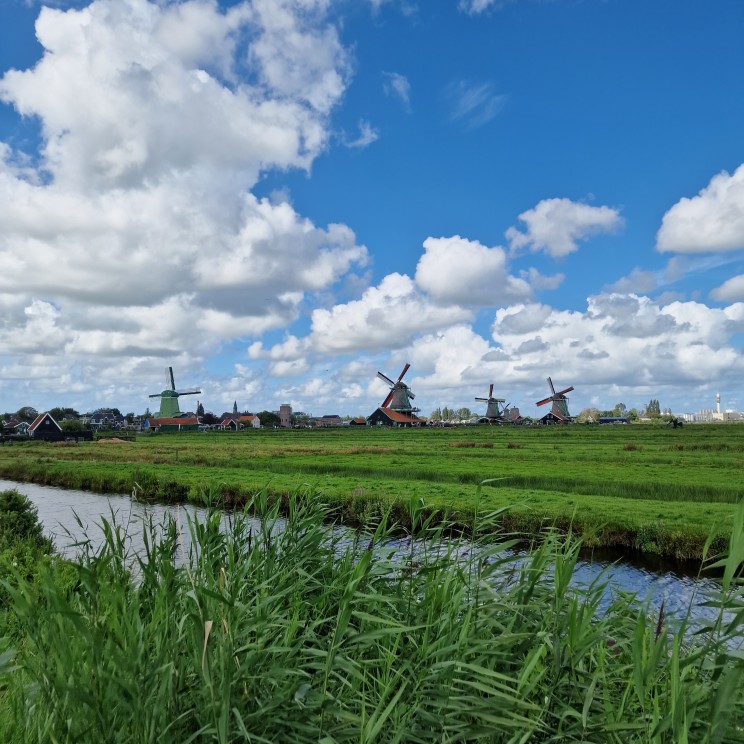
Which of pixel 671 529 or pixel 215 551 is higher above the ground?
pixel 215 551

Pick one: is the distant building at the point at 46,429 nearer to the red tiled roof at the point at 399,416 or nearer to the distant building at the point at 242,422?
the distant building at the point at 242,422

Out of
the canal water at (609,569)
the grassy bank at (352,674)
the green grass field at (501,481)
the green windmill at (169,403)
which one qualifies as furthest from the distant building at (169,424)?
the grassy bank at (352,674)

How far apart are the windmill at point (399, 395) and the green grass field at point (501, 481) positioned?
226 feet

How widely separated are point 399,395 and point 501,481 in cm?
9148

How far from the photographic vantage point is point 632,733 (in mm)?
3189

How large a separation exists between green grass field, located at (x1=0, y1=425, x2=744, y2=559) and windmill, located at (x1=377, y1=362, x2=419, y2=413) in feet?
226

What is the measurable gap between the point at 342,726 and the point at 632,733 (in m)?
1.73

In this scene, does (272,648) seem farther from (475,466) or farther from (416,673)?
(475,466)

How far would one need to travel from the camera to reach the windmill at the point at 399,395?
120m

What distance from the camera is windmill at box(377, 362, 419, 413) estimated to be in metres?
A: 120

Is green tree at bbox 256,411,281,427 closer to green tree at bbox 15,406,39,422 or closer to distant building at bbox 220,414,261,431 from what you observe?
distant building at bbox 220,414,261,431

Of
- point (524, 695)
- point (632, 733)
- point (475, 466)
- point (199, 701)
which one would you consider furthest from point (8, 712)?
point (475, 466)

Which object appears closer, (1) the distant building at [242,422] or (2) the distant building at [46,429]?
(2) the distant building at [46,429]

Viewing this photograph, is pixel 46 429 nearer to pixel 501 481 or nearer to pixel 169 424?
pixel 169 424
